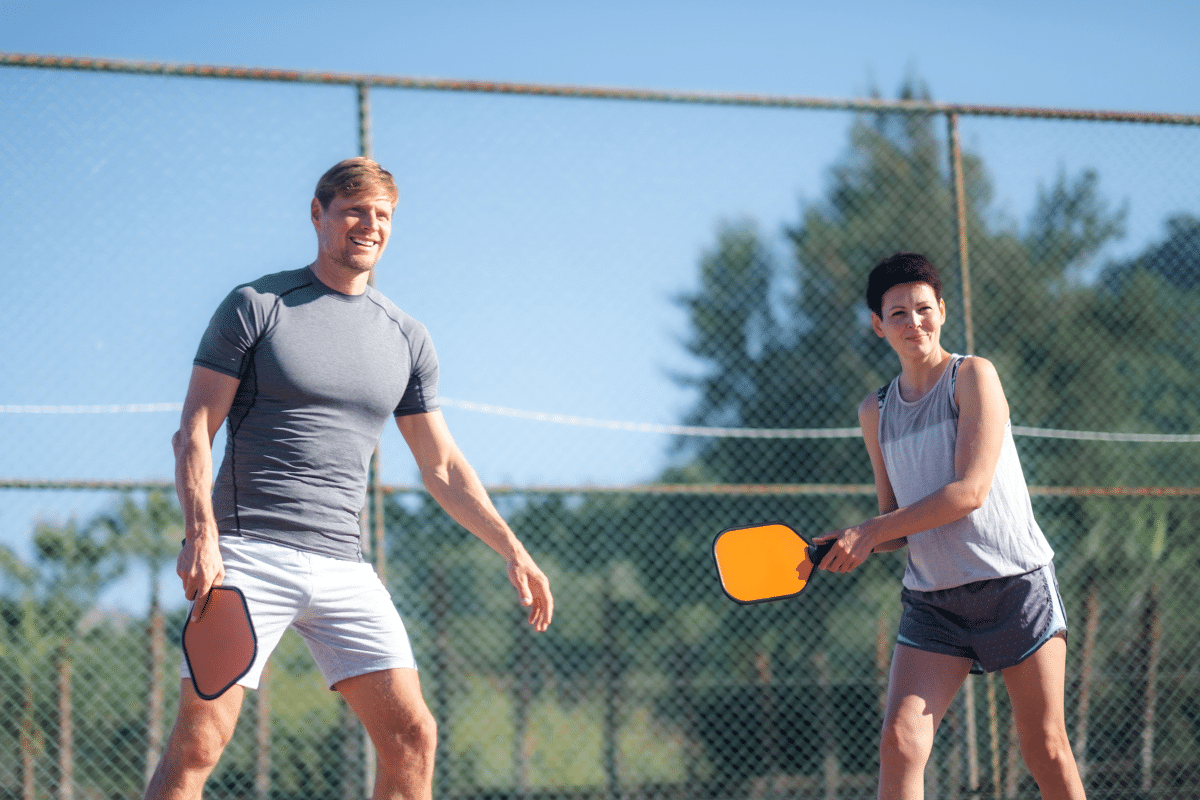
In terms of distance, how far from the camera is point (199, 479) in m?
2.13

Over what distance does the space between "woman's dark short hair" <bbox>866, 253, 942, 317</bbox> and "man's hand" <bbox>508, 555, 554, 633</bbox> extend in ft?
3.40

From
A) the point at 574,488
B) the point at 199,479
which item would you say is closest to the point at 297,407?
the point at 199,479

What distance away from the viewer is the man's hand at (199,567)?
209 cm

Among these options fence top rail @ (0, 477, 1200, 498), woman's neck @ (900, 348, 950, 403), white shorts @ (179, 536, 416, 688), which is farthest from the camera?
fence top rail @ (0, 477, 1200, 498)

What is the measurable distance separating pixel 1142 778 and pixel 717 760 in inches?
229

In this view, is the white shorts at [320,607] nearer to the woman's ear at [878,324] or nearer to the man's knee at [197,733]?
the man's knee at [197,733]

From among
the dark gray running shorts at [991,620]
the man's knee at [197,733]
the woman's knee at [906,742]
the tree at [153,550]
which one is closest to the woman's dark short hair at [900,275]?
the dark gray running shorts at [991,620]

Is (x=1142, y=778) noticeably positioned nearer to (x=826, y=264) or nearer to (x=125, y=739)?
(x=125, y=739)

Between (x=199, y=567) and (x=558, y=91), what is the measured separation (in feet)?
9.79

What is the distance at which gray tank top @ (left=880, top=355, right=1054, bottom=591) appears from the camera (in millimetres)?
2430

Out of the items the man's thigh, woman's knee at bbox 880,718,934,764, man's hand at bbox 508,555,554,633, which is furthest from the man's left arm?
woman's knee at bbox 880,718,934,764

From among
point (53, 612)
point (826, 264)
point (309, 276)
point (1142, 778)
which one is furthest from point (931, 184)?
point (309, 276)

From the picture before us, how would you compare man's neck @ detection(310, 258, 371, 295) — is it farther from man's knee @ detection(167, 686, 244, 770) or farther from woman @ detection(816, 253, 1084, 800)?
woman @ detection(816, 253, 1084, 800)

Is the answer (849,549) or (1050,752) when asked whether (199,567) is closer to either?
(849,549)
